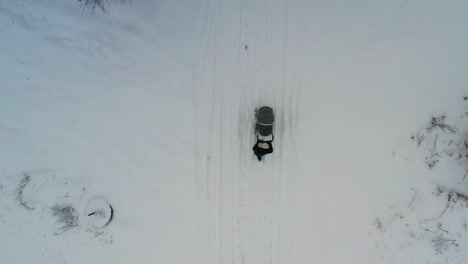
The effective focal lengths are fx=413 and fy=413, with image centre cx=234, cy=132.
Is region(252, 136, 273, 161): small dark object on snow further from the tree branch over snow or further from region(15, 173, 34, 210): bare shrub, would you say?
region(15, 173, 34, 210): bare shrub

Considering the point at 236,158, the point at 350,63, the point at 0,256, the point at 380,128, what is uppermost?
the point at 350,63

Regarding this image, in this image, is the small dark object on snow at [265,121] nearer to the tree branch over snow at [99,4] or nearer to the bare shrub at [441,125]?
the bare shrub at [441,125]

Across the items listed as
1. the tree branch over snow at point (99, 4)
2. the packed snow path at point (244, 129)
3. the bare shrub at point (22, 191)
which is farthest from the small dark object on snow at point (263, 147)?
the bare shrub at point (22, 191)

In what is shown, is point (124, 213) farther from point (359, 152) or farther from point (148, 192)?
point (359, 152)

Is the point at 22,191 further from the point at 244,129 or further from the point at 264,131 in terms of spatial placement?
the point at 264,131

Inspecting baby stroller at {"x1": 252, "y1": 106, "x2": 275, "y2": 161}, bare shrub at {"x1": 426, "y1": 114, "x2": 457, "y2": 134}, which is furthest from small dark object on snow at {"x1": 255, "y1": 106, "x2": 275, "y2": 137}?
bare shrub at {"x1": 426, "y1": 114, "x2": 457, "y2": 134}

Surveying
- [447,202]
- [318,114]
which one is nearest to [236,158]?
[318,114]

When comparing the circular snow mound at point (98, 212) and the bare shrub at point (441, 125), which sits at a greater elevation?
the bare shrub at point (441, 125)
